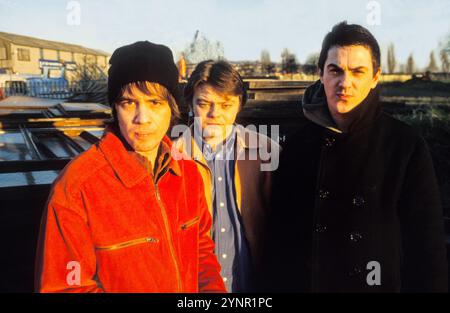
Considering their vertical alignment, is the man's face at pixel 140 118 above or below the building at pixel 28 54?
below

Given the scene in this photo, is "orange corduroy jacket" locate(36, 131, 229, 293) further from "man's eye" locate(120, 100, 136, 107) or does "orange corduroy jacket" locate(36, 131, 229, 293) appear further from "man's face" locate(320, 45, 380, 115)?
"man's face" locate(320, 45, 380, 115)

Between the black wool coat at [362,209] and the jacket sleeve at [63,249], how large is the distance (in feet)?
3.95

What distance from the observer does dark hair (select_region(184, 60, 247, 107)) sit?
2.22 meters

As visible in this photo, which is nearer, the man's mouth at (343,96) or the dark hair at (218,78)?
the man's mouth at (343,96)

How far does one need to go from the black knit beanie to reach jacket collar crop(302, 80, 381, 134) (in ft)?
2.82

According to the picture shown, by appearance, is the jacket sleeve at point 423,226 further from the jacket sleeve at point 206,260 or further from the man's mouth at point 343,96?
the jacket sleeve at point 206,260

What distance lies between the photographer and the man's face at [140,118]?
1699mm

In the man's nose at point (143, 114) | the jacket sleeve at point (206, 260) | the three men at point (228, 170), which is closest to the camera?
the man's nose at point (143, 114)

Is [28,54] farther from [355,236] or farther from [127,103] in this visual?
[355,236]

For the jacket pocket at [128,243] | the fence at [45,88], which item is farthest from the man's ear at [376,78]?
the fence at [45,88]

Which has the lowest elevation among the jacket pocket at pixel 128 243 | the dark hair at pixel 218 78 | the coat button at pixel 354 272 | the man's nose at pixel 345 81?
the coat button at pixel 354 272

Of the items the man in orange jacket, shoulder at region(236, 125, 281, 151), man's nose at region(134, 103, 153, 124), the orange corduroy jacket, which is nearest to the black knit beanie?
the man in orange jacket

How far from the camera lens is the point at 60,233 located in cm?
146

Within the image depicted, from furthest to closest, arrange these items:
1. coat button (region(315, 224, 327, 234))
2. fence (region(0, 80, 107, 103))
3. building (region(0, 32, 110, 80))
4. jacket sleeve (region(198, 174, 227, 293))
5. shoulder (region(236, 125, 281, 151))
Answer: building (region(0, 32, 110, 80)), fence (region(0, 80, 107, 103)), shoulder (region(236, 125, 281, 151)), coat button (region(315, 224, 327, 234)), jacket sleeve (region(198, 174, 227, 293))
